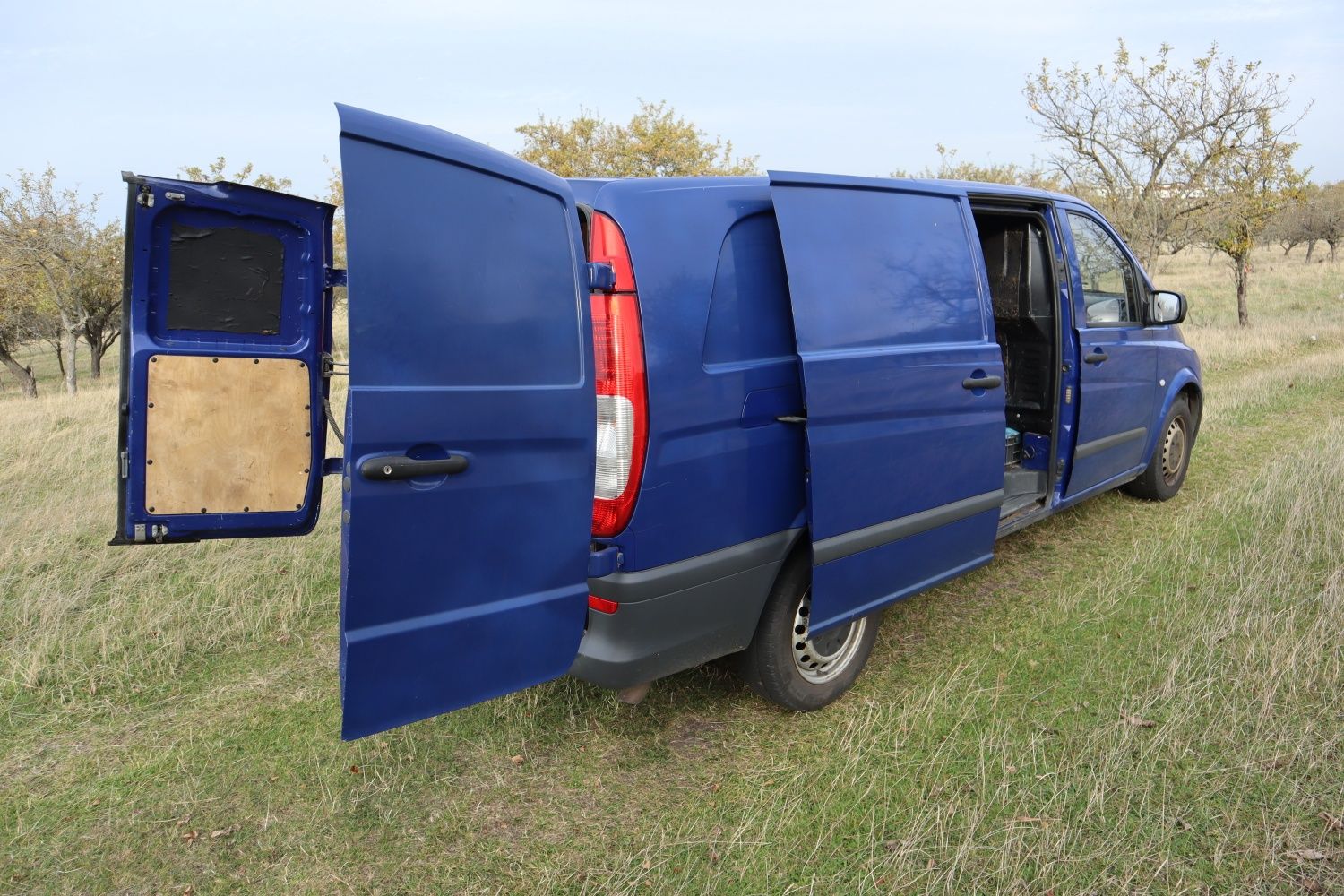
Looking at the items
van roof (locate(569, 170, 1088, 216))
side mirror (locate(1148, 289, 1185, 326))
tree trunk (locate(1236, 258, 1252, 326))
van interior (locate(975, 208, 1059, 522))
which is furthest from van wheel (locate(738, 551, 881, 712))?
tree trunk (locate(1236, 258, 1252, 326))

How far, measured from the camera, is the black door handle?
6.63 feet

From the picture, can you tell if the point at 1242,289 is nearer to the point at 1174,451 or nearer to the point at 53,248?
the point at 1174,451

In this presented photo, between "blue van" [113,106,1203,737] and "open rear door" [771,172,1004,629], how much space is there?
13 millimetres

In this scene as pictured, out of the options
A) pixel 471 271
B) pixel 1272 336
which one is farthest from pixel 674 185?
pixel 1272 336

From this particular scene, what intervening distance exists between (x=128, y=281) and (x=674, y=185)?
170 cm

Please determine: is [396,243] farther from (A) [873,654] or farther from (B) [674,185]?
(A) [873,654]

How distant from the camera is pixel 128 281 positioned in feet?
8.09

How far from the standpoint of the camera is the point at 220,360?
260cm

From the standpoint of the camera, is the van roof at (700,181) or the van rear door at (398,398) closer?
the van rear door at (398,398)

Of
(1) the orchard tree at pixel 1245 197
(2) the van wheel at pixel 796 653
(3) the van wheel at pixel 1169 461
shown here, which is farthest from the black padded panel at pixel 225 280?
(1) the orchard tree at pixel 1245 197

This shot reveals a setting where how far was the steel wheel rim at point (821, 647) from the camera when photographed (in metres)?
3.12

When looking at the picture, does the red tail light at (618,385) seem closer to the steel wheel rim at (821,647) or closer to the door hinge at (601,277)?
the door hinge at (601,277)

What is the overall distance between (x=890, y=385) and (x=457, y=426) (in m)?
1.67

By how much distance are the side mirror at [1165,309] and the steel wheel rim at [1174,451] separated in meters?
0.86
